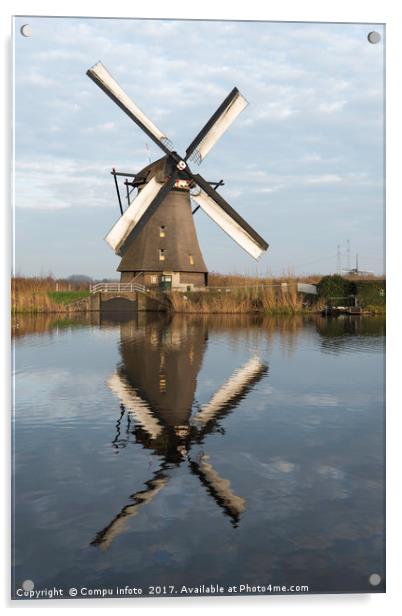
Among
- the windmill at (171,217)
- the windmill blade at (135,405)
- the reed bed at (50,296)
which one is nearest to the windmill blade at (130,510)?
the windmill blade at (135,405)

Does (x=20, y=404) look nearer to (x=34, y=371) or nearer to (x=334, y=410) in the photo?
(x=34, y=371)

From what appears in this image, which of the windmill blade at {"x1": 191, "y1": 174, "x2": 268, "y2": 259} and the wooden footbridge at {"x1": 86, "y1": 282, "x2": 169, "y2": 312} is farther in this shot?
the wooden footbridge at {"x1": 86, "y1": 282, "x2": 169, "y2": 312}

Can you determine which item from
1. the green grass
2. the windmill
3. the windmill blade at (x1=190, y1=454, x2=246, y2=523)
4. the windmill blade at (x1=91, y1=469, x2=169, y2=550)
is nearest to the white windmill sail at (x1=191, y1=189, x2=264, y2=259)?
the windmill

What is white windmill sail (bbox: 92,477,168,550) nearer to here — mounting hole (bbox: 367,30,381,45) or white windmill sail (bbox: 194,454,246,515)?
white windmill sail (bbox: 194,454,246,515)

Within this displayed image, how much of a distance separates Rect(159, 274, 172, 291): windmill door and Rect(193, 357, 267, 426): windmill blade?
55.1 ft

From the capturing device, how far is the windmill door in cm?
2719

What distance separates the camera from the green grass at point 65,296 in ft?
81.5

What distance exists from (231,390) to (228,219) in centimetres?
1458

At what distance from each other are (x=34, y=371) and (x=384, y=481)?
264 inches

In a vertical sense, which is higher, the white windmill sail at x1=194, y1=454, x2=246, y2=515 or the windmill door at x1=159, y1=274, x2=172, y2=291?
the windmill door at x1=159, y1=274, x2=172, y2=291

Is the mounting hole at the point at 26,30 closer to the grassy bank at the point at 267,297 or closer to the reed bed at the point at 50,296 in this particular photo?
the reed bed at the point at 50,296

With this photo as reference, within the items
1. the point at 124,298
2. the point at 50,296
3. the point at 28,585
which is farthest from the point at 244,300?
the point at 28,585

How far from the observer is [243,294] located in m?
25.5

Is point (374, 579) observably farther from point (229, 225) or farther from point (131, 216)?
point (131, 216)
